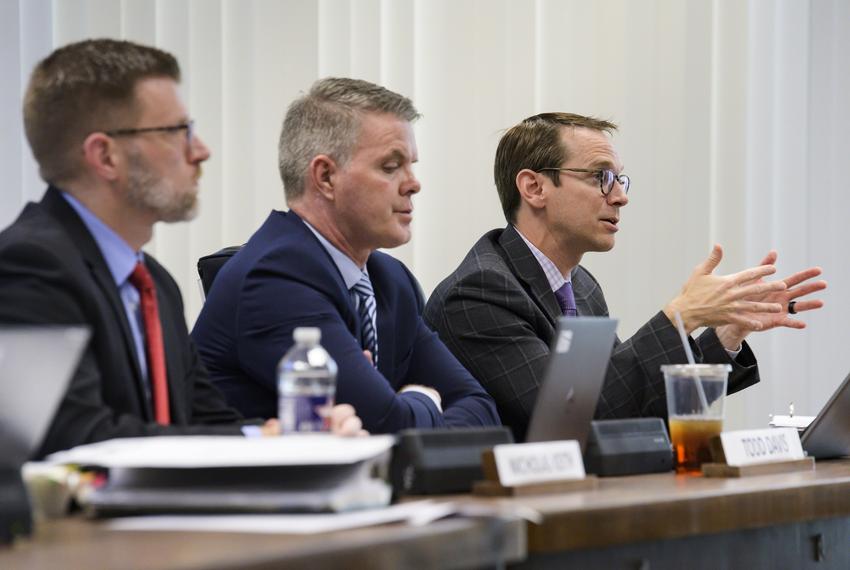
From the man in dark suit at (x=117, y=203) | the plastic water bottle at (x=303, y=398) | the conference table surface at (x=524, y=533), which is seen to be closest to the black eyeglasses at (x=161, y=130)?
the man in dark suit at (x=117, y=203)

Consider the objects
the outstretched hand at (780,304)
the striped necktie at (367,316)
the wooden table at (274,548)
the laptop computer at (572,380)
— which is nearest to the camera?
the wooden table at (274,548)

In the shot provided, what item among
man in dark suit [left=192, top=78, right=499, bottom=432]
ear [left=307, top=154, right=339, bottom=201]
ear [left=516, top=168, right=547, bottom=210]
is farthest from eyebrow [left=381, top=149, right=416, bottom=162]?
ear [left=516, top=168, right=547, bottom=210]

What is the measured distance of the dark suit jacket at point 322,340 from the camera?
218 cm

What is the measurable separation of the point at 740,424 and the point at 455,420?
2010 millimetres

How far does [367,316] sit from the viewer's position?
251 cm

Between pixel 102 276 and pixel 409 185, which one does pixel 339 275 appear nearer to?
pixel 409 185

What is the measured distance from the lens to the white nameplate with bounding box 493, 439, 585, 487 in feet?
5.02

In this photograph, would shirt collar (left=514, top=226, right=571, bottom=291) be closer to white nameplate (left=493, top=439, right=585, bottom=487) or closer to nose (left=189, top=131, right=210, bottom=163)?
nose (left=189, top=131, right=210, bottom=163)

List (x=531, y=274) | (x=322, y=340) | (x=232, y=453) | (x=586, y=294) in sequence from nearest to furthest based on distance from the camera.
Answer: (x=232, y=453)
(x=322, y=340)
(x=531, y=274)
(x=586, y=294)

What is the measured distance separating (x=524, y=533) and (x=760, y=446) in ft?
2.76

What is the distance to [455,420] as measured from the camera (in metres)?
2.34

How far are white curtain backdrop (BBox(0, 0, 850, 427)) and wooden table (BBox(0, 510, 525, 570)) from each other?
9.46 ft

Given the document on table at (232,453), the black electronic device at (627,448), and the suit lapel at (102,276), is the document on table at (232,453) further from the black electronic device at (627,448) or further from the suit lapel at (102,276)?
the black electronic device at (627,448)

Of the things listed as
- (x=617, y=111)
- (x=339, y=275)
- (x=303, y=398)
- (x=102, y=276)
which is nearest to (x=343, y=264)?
(x=339, y=275)
